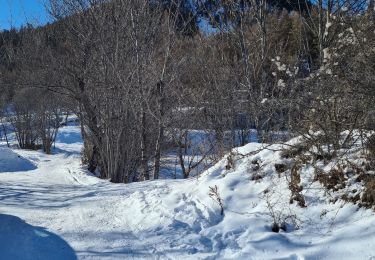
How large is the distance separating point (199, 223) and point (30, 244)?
2.07 metres

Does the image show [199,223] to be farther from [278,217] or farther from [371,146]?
[371,146]

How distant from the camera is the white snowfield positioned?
425 cm

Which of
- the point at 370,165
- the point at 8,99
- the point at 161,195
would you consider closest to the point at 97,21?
the point at 161,195

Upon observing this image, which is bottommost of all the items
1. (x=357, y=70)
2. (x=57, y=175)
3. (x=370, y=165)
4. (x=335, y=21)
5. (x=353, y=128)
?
(x=57, y=175)

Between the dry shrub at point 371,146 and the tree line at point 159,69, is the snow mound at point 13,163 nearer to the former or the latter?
the tree line at point 159,69

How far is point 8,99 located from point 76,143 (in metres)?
7.62

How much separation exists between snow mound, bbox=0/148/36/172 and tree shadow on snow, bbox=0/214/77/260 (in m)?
12.5

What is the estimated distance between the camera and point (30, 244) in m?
5.52

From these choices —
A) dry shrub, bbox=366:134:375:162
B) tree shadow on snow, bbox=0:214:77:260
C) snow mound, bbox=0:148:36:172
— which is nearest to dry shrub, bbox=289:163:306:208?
dry shrub, bbox=366:134:375:162

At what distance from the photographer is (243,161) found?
20.5 feet

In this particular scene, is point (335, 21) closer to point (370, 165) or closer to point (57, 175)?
point (370, 165)

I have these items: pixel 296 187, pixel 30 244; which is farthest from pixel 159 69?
pixel 296 187

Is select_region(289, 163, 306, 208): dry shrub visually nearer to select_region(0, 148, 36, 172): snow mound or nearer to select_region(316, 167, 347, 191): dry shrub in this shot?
select_region(316, 167, 347, 191): dry shrub

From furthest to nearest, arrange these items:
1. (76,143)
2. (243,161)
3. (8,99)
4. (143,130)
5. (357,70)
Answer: (8,99), (76,143), (143,130), (243,161), (357,70)
